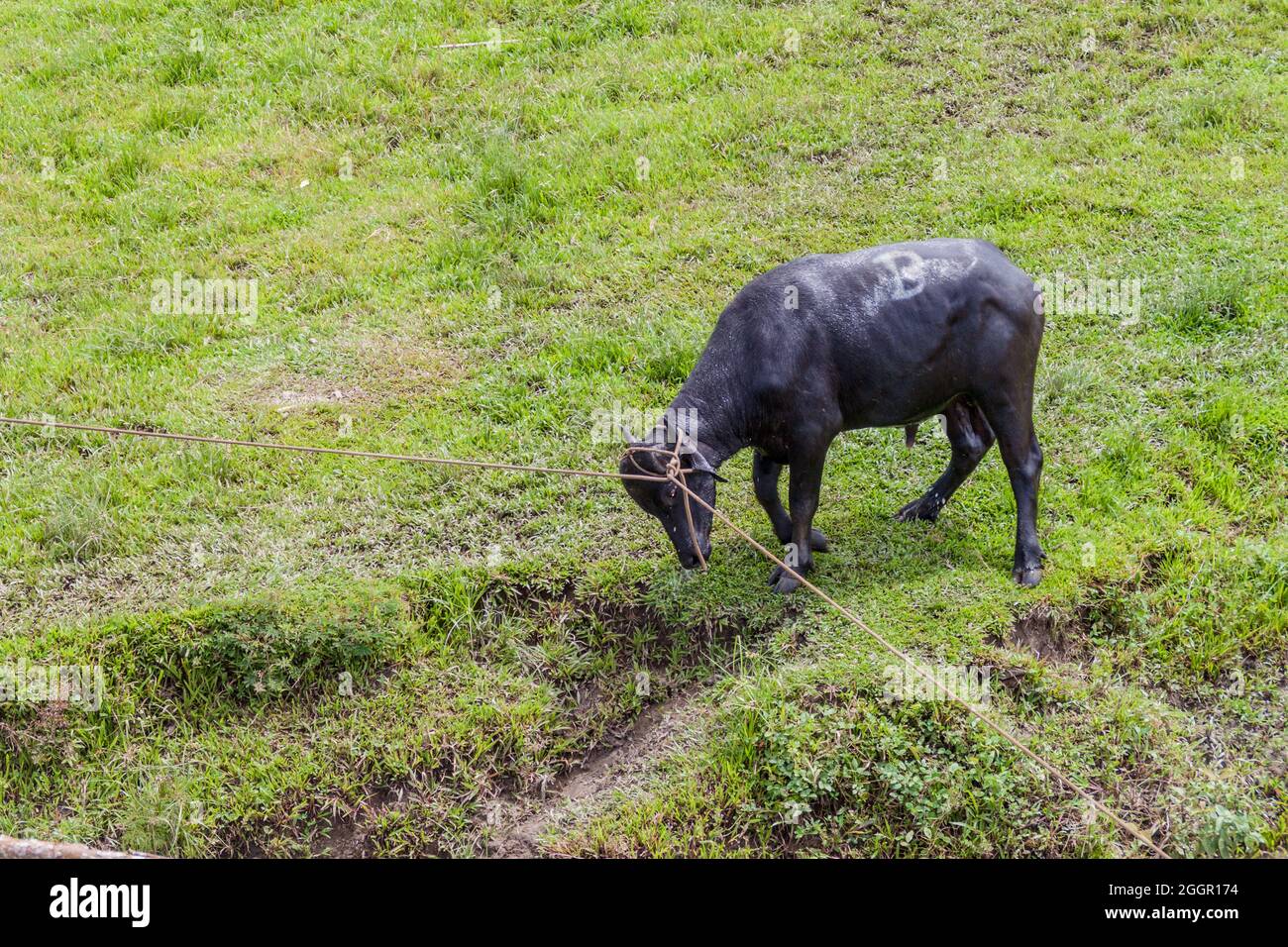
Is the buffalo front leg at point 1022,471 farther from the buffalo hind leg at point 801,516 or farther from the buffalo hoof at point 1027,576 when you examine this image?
the buffalo hind leg at point 801,516

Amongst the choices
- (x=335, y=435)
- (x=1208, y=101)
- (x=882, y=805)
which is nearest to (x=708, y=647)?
(x=882, y=805)

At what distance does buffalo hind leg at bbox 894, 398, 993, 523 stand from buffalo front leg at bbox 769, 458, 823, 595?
0.93 m

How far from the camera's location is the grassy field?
6730 mm

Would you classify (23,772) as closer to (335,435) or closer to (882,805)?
(335,435)

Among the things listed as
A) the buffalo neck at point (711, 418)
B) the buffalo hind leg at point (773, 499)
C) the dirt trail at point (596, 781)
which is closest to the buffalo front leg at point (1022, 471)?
the buffalo hind leg at point (773, 499)

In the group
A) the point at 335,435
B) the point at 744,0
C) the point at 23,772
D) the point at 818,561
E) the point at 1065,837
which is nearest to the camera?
the point at 1065,837

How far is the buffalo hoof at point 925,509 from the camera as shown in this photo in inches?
315

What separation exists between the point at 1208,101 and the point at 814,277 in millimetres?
6970

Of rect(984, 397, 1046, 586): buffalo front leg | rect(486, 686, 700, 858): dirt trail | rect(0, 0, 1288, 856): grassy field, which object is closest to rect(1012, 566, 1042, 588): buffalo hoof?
rect(984, 397, 1046, 586): buffalo front leg

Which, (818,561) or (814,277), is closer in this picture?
(814,277)

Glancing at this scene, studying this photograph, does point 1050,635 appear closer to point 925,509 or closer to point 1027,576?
point 1027,576

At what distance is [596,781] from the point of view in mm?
6988

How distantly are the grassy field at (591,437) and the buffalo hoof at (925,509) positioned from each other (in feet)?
0.55
